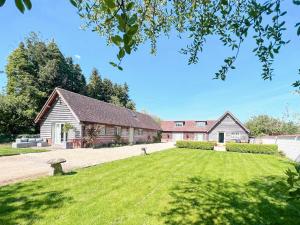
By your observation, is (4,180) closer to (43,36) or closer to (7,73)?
(7,73)

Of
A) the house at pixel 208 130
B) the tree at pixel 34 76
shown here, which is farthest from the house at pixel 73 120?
the house at pixel 208 130

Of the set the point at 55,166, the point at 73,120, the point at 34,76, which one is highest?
the point at 34,76

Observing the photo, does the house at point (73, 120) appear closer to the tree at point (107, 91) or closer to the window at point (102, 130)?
the window at point (102, 130)

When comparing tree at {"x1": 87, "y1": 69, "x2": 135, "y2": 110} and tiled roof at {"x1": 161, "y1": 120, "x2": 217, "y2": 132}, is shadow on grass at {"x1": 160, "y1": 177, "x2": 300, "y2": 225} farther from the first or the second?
tiled roof at {"x1": 161, "y1": 120, "x2": 217, "y2": 132}

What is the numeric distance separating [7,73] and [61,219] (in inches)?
1601

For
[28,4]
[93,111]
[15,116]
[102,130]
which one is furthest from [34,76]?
[28,4]

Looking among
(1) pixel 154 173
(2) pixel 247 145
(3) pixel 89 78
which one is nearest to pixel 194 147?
(2) pixel 247 145

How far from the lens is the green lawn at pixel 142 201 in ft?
18.5

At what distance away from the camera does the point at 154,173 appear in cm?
1123

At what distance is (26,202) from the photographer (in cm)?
642

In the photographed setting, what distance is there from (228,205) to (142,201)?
8.00 ft

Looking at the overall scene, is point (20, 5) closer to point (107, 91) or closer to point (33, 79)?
point (33, 79)

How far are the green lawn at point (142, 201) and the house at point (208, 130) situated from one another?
34461mm

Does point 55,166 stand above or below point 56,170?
above
